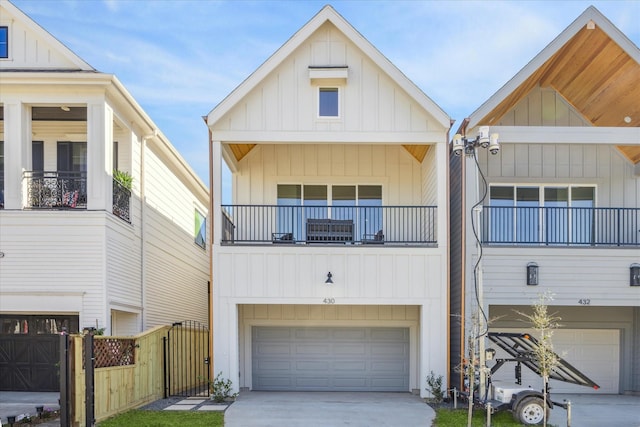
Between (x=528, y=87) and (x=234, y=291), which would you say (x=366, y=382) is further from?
(x=528, y=87)

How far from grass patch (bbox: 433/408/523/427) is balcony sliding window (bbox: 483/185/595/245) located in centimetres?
413

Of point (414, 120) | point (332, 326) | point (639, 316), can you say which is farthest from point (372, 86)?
point (639, 316)

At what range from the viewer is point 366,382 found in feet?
48.6

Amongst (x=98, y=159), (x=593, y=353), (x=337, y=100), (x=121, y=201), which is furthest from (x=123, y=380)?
(x=593, y=353)

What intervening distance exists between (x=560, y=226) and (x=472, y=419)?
588 centimetres

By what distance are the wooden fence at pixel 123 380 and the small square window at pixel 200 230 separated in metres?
8.16

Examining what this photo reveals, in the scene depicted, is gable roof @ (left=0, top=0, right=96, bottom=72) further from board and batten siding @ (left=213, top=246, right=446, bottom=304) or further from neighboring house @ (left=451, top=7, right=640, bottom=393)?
neighboring house @ (left=451, top=7, right=640, bottom=393)

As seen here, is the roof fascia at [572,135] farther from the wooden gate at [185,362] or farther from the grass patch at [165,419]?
the wooden gate at [185,362]

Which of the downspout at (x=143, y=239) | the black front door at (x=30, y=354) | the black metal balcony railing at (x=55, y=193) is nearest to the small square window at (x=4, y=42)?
the black metal balcony railing at (x=55, y=193)

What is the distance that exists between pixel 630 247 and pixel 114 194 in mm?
12196

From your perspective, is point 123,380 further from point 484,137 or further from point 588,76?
point 588,76

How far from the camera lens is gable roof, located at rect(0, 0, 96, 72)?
1273 cm

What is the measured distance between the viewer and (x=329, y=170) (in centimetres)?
1520

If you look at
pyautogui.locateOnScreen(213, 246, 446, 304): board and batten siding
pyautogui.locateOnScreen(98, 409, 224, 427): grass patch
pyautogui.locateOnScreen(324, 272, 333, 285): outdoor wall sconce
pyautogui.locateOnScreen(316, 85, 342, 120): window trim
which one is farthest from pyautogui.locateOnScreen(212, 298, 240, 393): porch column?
pyautogui.locateOnScreen(316, 85, 342, 120): window trim
